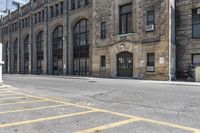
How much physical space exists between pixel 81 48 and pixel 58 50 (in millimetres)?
5894

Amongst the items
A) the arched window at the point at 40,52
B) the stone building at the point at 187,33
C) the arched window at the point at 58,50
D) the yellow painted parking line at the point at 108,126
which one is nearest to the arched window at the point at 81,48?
the arched window at the point at 58,50

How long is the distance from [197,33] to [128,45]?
24.0 feet

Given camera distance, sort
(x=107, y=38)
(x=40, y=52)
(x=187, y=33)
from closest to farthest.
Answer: (x=187, y=33) → (x=107, y=38) → (x=40, y=52)

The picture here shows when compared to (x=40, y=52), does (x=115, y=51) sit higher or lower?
lower

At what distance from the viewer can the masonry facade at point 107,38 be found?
2475cm

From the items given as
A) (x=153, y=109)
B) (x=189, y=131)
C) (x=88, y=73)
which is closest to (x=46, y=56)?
(x=88, y=73)

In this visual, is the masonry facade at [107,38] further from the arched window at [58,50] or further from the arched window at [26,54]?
the arched window at [26,54]

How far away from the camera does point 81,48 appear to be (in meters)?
35.9

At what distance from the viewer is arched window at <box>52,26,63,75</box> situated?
39.6 m

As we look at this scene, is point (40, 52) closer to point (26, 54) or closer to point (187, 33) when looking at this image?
point (26, 54)

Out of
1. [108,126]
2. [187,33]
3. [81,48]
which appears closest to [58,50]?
[81,48]

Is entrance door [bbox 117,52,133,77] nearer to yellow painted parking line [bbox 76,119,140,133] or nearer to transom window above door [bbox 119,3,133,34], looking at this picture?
transom window above door [bbox 119,3,133,34]

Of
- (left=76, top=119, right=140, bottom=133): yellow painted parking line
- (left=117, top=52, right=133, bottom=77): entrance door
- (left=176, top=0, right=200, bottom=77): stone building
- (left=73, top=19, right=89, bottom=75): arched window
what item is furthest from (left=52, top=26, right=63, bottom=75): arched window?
(left=76, top=119, right=140, bottom=133): yellow painted parking line

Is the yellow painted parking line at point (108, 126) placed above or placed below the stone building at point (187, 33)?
below
